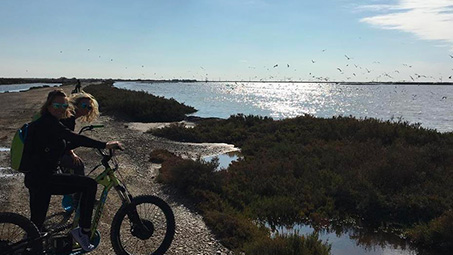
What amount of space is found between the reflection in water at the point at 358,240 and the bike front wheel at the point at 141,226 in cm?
281

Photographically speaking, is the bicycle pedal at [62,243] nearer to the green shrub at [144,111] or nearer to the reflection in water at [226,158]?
the reflection in water at [226,158]

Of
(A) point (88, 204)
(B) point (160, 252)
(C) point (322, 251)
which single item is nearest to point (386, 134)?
(C) point (322, 251)

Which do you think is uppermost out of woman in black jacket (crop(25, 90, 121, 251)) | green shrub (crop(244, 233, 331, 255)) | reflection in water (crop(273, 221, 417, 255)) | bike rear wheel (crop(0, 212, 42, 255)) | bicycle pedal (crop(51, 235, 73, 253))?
woman in black jacket (crop(25, 90, 121, 251))

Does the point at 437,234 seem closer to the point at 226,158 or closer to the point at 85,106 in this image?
the point at 85,106

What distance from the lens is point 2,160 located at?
42.1ft

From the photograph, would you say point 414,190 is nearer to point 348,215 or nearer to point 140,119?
point 348,215

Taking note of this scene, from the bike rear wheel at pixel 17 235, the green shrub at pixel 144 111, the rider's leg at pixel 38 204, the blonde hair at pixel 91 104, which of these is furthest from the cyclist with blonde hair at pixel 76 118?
the green shrub at pixel 144 111

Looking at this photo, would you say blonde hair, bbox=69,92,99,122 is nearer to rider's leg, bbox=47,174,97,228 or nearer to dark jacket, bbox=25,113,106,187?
dark jacket, bbox=25,113,106,187

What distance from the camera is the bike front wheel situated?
17.6 ft

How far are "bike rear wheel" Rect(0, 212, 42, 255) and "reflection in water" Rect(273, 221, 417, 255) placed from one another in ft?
15.2

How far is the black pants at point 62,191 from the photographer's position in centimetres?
473

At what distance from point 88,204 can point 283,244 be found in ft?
10.7

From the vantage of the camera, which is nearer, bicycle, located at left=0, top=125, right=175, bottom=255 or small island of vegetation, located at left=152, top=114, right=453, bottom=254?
bicycle, located at left=0, top=125, right=175, bottom=255

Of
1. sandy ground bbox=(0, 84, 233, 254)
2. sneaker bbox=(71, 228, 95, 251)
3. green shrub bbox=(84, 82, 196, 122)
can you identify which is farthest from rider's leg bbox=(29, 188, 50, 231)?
green shrub bbox=(84, 82, 196, 122)
